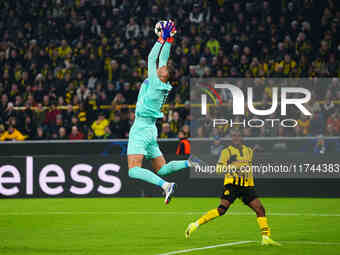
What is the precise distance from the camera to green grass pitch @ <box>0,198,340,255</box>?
11992 mm

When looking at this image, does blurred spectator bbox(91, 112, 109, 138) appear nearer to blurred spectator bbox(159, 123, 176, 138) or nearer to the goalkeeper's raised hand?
blurred spectator bbox(159, 123, 176, 138)

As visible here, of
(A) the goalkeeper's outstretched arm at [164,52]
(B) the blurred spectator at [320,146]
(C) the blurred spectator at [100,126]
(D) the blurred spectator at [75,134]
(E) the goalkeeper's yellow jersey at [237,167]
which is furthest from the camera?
(C) the blurred spectator at [100,126]

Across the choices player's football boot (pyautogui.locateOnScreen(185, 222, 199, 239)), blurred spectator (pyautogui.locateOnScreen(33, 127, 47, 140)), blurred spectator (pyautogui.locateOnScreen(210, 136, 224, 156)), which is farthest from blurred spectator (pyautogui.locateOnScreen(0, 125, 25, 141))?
player's football boot (pyautogui.locateOnScreen(185, 222, 199, 239))

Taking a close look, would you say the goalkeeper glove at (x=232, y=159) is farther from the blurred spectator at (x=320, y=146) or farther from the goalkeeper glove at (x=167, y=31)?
the blurred spectator at (x=320, y=146)

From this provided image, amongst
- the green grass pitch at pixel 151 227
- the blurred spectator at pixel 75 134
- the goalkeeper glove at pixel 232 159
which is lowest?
the green grass pitch at pixel 151 227

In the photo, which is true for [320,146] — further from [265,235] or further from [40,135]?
[265,235]

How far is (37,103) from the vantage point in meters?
25.4

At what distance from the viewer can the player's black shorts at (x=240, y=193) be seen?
1227 centimetres

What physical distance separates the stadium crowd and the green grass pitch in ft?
9.16

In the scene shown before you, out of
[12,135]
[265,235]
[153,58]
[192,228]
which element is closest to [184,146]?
[12,135]

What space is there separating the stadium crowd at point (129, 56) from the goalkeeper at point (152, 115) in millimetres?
9980

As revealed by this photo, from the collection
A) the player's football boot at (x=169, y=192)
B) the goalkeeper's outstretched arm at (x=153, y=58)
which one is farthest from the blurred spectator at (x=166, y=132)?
the player's football boot at (x=169, y=192)

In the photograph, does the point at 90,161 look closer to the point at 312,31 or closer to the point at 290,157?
the point at 290,157

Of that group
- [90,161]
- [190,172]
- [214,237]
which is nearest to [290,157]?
[190,172]
